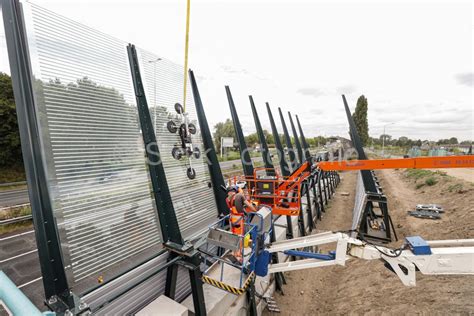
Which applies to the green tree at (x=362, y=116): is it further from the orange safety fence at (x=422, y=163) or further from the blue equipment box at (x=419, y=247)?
the blue equipment box at (x=419, y=247)

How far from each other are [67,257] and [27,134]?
1440mm

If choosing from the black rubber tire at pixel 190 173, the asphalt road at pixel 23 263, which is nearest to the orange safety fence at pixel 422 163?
the black rubber tire at pixel 190 173

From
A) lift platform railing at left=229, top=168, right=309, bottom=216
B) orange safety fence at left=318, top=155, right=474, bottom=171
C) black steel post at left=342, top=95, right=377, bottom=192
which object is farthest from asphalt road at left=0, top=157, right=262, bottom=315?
black steel post at left=342, top=95, right=377, bottom=192

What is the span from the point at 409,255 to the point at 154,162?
160 inches

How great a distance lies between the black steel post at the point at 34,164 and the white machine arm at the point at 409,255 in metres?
3.22

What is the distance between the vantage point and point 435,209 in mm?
9078

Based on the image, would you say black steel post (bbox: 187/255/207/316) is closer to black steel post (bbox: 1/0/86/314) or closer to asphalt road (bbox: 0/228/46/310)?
black steel post (bbox: 1/0/86/314)

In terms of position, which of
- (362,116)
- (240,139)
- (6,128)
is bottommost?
(240,139)

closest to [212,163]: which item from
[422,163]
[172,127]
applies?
[172,127]

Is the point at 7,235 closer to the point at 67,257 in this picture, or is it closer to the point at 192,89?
the point at 67,257

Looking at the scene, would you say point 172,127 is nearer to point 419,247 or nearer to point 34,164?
point 34,164

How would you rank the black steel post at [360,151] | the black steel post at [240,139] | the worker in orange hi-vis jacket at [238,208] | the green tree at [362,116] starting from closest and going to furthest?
the worker in orange hi-vis jacket at [238,208]
the black steel post at [360,151]
the black steel post at [240,139]
the green tree at [362,116]

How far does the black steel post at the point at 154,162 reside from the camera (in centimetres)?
331

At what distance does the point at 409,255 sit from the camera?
2979mm
